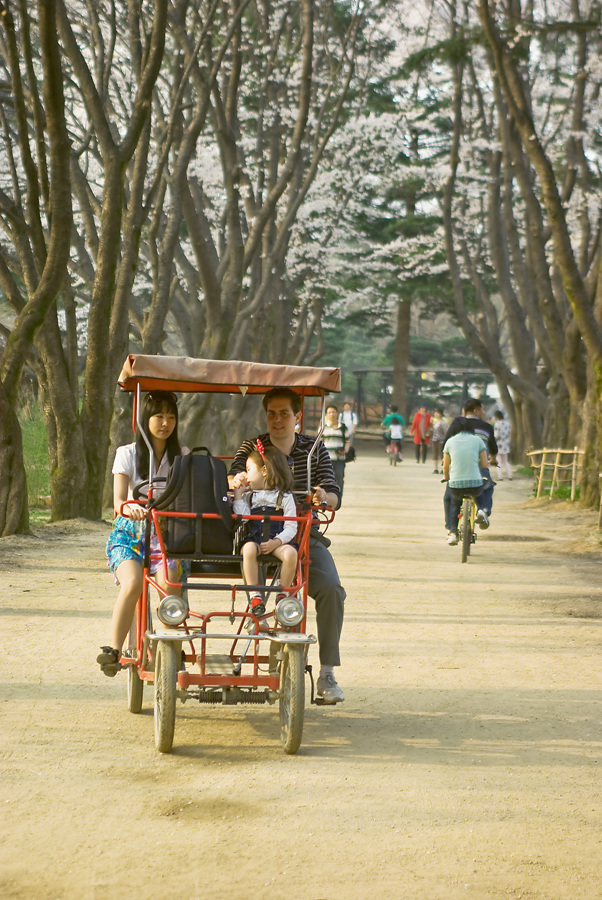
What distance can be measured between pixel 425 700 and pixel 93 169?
1196 inches

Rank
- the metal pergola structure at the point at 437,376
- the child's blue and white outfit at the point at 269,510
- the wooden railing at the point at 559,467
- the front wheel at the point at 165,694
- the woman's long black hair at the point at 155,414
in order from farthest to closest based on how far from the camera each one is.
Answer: the metal pergola structure at the point at 437,376 → the wooden railing at the point at 559,467 → the woman's long black hair at the point at 155,414 → the child's blue and white outfit at the point at 269,510 → the front wheel at the point at 165,694

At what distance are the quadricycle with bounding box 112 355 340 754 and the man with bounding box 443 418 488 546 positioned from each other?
819 centimetres

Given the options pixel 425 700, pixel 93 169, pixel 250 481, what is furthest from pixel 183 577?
pixel 93 169

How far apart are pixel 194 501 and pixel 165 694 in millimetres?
919

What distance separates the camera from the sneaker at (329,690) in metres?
6.46

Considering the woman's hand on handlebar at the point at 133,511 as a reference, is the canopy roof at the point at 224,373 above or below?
above

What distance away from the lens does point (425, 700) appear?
23.3 ft

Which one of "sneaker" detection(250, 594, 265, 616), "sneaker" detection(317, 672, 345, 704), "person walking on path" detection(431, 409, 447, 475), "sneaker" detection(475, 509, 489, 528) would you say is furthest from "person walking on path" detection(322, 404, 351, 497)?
"person walking on path" detection(431, 409, 447, 475)

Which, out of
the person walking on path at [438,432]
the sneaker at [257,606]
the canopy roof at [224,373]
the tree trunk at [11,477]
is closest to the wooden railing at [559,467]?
the tree trunk at [11,477]

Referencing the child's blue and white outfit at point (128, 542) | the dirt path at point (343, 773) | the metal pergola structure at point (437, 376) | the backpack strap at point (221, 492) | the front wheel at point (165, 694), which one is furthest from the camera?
the metal pergola structure at point (437, 376)

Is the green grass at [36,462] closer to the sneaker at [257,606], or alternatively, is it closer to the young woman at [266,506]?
the young woman at [266,506]

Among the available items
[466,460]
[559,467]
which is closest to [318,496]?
[466,460]

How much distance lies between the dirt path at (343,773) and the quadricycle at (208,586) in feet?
0.83

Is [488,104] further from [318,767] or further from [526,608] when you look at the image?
[318,767]
